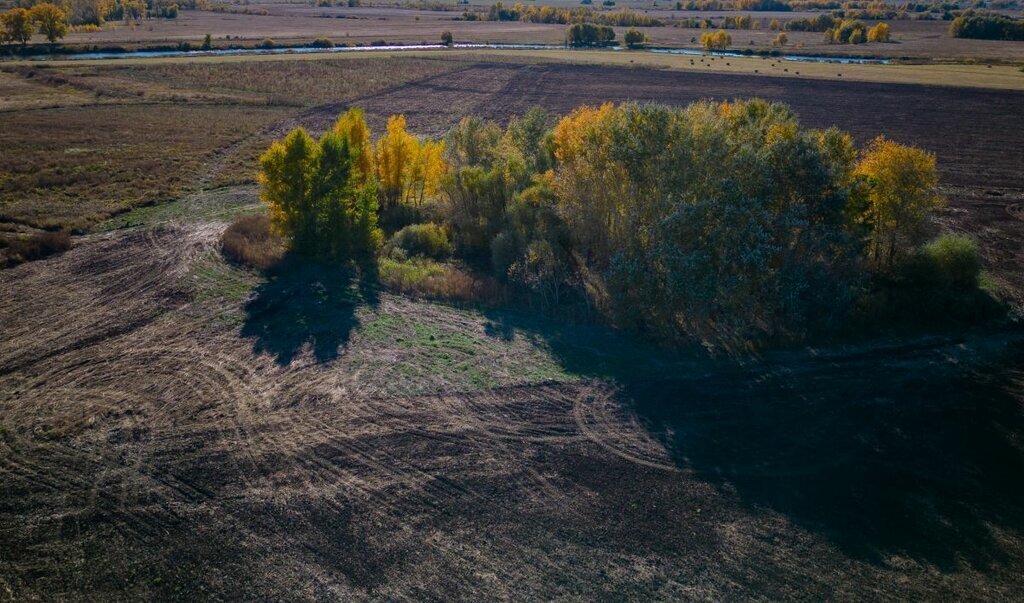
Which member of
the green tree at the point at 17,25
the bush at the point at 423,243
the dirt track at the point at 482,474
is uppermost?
the green tree at the point at 17,25

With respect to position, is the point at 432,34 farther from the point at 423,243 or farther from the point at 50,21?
the point at 423,243

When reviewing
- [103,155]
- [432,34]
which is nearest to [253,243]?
[103,155]

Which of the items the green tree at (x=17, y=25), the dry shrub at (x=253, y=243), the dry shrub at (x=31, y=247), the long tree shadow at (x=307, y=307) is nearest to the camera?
the long tree shadow at (x=307, y=307)

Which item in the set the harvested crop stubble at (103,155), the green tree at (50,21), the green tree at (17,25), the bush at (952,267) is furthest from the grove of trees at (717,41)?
the green tree at (17,25)

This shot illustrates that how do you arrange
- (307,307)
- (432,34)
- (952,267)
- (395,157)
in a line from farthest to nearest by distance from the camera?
(432,34) → (395,157) → (952,267) → (307,307)

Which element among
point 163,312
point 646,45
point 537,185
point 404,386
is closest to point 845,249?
point 537,185

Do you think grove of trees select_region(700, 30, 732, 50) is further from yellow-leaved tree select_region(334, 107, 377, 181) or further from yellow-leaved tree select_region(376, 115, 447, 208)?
yellow-leaved tree select_region(334, 107, 377, 181)

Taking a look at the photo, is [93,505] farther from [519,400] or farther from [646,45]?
[646,45]

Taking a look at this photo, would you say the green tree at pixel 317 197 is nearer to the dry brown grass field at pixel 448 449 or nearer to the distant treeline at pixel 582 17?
the dry brown grass field at pixel 448 449
